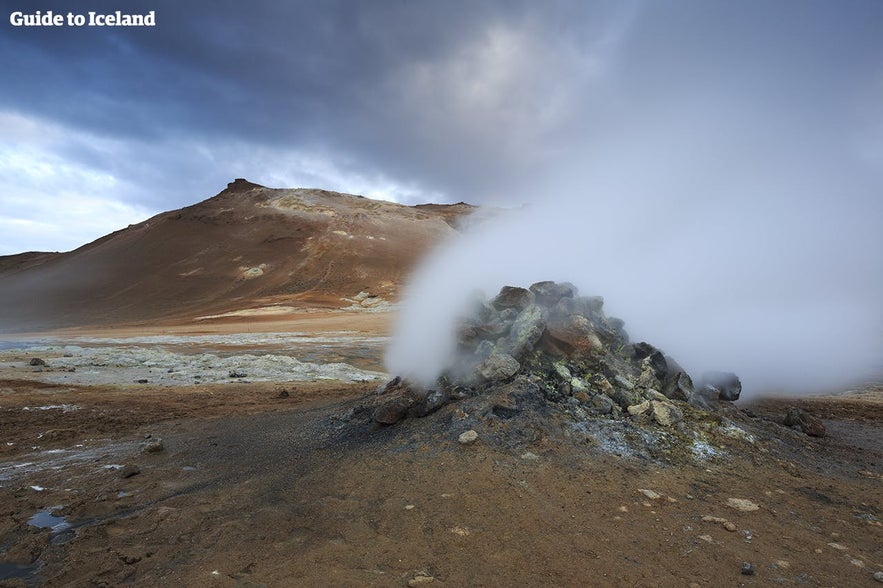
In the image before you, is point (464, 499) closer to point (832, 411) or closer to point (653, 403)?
point (653, 403)

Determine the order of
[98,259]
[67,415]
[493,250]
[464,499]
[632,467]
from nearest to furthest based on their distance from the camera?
[464,499]
[632,467]
[67,415]
[493,250]
[98,259]

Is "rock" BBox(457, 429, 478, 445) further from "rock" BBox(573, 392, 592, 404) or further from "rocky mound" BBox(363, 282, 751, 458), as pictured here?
"rock" BBox(573, 392, 592, 404)

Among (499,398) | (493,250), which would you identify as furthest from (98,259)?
(499,398)

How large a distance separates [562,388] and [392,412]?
2.28 meters

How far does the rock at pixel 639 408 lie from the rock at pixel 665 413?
0.06 m

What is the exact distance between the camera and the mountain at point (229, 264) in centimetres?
4234

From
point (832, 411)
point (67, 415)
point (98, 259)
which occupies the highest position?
point (98, 259)

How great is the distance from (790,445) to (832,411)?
4619 millimetres

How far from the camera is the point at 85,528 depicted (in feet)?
13.5

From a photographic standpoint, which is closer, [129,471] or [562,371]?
[129,471]

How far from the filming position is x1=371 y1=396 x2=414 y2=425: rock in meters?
6.34

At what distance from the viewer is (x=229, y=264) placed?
169 feet

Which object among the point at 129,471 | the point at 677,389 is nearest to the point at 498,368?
the point at 677,389

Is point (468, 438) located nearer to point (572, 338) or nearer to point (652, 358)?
point (572, 338)
